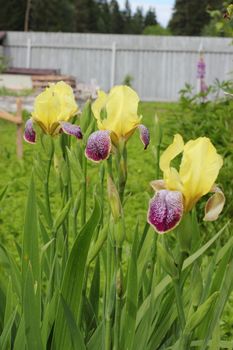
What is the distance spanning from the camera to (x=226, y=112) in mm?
4594

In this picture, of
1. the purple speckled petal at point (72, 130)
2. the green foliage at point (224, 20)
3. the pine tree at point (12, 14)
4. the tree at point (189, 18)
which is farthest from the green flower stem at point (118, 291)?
the tree at point (189, 18)

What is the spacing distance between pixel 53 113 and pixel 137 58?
16.8 m

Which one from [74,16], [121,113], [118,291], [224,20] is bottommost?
[118,291]

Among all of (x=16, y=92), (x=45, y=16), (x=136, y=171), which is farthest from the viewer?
(x=45, y=16)

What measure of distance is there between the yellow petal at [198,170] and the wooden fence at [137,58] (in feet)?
53.9

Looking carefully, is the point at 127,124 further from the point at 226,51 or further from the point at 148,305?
the point at 226,51

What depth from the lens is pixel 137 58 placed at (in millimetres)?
18047

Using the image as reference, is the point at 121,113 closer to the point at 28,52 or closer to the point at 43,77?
the point at 43,77

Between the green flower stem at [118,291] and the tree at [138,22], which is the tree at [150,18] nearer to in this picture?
the tree at [138,22]

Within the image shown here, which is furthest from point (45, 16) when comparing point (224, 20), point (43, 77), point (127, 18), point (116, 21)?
point (224, 20)

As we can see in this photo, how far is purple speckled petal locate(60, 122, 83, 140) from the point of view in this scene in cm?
154

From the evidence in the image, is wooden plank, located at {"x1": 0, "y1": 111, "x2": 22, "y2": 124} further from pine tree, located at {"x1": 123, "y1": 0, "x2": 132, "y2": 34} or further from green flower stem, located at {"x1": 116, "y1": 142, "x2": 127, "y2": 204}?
pine tree, located at {"x1": 123, "y1": 0, "x2": 132, "y2": 34}

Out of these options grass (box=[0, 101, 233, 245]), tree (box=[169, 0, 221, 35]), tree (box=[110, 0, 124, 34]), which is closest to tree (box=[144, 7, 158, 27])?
tree (box=[110, 0, 124, 34])

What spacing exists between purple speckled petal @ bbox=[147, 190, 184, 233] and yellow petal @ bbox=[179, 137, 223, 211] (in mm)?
59
